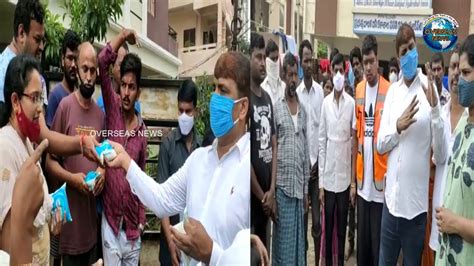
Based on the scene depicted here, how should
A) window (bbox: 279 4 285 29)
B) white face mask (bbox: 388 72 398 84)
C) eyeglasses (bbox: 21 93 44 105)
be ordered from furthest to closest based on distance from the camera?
1. white face mask (bbox: 388 72 398 84)
2. window (bbox: 279 4 285 29)
3. eyeglasses (bbox: 21 93 44 105)

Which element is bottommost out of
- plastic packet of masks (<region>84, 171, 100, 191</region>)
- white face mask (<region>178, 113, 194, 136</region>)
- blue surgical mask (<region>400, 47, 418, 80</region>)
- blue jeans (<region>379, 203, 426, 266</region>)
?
blue jeans (<region>379, 203, 426, 266</region>)

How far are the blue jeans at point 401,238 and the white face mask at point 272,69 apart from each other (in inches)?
25.6

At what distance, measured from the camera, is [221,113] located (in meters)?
1.78

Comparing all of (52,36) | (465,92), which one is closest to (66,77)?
(52,36)

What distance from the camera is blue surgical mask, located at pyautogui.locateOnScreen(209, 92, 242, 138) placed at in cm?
177

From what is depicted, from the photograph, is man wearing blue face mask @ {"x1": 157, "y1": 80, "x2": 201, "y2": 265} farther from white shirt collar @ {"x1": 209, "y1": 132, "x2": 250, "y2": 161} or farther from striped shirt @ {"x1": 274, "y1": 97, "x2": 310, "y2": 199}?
striped shirt @ {"x1": 274, "y1": 97, "x2": 310, "y2": 199}

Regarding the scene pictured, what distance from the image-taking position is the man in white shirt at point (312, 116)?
192 centimetres

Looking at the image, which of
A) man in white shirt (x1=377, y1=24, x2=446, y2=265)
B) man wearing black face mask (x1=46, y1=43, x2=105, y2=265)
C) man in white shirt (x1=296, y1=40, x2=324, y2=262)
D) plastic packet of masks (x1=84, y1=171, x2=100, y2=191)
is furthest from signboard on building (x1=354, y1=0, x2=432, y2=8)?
plastic packet of masks (x1=84, y1=171, x2=100, y2=191)

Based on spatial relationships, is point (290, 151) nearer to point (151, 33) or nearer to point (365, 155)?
point (365, 155)

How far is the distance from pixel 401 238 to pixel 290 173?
1.64ft

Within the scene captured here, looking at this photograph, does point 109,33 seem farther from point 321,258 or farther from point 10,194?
point 321,258

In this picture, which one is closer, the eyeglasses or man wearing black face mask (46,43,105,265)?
the eyeglasses

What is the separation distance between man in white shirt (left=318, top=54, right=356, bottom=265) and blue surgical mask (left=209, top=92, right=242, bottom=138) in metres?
0.39

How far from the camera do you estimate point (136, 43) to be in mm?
1871
